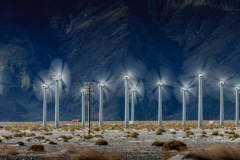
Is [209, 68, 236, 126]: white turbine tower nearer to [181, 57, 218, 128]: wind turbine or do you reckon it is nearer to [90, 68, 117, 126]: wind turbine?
[181, 57, 218, 128]: wind turbine

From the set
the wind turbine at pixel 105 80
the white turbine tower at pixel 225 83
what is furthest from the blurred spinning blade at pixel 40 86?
the white turbine tower at pixel 225 83

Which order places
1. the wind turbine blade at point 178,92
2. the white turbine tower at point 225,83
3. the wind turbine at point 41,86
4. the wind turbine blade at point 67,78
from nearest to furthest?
A: the white turbine tower at point 225,83 → the wind turbine at point 41,86 → the wind turbine blade at point 178,92 → the wind turbine blade at point 67,78

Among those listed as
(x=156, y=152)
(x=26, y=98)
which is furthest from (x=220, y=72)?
(x=156, y=152)

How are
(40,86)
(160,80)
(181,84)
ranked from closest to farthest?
1. (160,80)
2. (40,86)
3. (181,84)

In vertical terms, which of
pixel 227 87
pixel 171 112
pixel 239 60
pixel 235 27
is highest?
pixel 235 27

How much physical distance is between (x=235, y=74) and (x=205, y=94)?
1499cm

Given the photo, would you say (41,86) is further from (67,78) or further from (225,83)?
(225,83)

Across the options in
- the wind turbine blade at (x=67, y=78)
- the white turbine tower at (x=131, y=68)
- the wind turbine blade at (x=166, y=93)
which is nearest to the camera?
the white turbine tower at (x=131, y=68)

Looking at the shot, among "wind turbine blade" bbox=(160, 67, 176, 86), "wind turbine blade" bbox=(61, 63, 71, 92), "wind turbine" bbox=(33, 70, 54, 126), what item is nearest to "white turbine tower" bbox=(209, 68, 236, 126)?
"wind turbine blade" bbox=(160, 67, 176, 86)

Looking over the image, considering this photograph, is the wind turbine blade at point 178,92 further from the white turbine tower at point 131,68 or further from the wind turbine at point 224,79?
the wind turbine at point 224,79

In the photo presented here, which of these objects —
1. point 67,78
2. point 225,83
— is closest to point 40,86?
point 67,78

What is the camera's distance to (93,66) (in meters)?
186

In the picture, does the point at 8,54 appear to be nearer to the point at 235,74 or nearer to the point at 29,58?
the point at 29,58

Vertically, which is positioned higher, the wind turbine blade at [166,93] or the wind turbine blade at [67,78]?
the wind turbine blade at [67,78]
